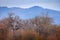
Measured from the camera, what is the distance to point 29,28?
2020mm

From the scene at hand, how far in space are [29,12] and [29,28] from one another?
24 centimetres

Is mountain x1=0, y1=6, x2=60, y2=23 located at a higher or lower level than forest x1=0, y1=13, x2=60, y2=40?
higher

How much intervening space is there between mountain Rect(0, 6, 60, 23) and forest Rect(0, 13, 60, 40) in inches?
2.0

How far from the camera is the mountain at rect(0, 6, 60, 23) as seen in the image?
201 cm

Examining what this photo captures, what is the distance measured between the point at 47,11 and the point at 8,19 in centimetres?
59

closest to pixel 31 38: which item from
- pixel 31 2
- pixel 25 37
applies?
pixel 25 37

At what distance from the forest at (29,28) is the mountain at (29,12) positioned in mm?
52

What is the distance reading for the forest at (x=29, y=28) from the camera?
1.98 metres

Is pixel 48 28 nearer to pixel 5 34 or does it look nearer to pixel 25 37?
pixel 25 37

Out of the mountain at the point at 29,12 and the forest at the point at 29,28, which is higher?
the mountain at the point at 29,12

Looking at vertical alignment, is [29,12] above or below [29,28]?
above

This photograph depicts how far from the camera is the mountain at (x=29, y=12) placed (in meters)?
2.01

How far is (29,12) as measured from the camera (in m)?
2.04

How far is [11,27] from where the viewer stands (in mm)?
2037
